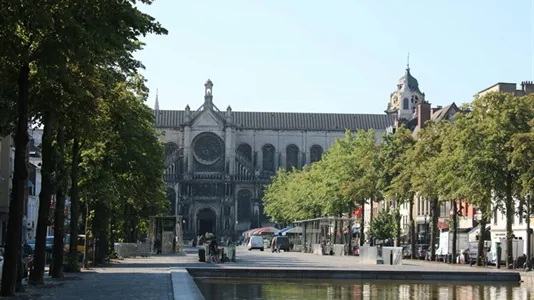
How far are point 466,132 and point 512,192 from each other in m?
4.13

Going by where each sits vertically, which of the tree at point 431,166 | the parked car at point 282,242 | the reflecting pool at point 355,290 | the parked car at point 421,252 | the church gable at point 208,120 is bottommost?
the reflecting pool at point 355,290

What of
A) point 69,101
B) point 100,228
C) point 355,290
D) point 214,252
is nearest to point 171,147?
point 214,252

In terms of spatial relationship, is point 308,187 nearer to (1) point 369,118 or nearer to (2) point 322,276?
(2) point 322,276

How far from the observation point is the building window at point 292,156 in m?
192

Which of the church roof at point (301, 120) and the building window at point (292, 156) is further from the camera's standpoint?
the building window at point (292, 156)

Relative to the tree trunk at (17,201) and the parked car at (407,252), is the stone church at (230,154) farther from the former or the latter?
the tree trunk at (17,201)

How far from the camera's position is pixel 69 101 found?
94.9ft

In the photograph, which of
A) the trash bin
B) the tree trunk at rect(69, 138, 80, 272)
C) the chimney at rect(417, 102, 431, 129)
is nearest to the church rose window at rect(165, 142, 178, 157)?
the chimney at rect(417, 102, 431, 129)

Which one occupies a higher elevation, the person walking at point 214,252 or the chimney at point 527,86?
the chimney at point 527,86

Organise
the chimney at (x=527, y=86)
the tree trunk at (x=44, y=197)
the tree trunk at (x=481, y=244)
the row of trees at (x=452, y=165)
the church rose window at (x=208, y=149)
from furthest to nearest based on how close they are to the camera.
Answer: the church rose window at (x=208, y=149) → the chimney at (x=527, y=86) → the tree trunk at (x=481, y=244) → the row of trees at (x=452, y=165) → the tree trunk at (x=44, y=197)

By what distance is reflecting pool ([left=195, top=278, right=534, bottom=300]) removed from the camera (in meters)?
32.5

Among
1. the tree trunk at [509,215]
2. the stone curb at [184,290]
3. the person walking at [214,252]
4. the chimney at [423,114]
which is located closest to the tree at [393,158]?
the person walking at [214,252]

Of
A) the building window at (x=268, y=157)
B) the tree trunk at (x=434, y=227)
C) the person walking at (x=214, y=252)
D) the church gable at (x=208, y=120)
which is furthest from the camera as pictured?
the building window at (x=268, y=157)

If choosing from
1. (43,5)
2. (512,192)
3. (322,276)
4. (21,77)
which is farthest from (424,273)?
(43,5)
